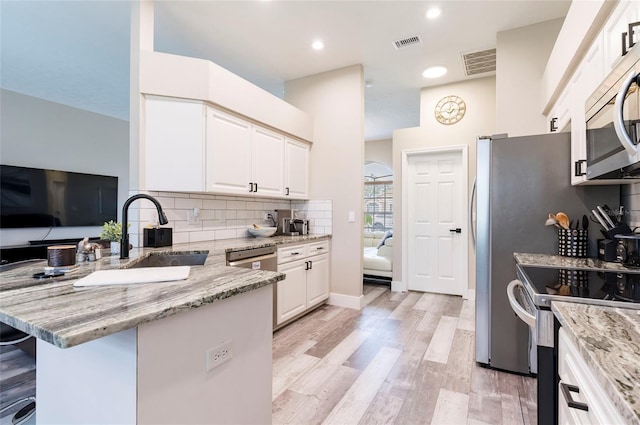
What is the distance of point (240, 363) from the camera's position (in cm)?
117

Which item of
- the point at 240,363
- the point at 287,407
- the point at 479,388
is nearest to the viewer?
the point at 240,363

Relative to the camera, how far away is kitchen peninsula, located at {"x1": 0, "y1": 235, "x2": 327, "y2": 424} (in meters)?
0.81

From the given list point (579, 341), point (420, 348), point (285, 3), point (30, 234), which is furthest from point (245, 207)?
point (30, 234)

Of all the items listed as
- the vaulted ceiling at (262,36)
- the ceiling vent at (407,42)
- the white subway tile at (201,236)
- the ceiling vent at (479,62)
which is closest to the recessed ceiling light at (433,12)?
the vaulted ceiling at (262,36)

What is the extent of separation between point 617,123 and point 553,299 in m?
0.67

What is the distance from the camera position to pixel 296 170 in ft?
12.4

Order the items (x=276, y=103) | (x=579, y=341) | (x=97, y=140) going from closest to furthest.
Result: 1. (x=579, y=341)
2. (x=276, y=103)
3. (x=97, y=140)

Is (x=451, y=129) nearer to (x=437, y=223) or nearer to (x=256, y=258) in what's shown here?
(x=437, y=223)

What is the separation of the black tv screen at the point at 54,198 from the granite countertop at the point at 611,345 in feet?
20.2

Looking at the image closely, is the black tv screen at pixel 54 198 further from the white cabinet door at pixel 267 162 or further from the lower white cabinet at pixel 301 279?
the lower white cabinet at pixel 301 279

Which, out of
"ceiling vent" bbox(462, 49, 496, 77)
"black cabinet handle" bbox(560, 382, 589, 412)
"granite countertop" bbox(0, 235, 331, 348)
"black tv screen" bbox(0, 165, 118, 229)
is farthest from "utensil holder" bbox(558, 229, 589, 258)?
"black tv screen" bbox(0, 165, 118, 229)

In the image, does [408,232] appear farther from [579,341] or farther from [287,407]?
[579,341]

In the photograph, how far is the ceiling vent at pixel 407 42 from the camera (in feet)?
10.3

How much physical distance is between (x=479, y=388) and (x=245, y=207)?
9.06ft
